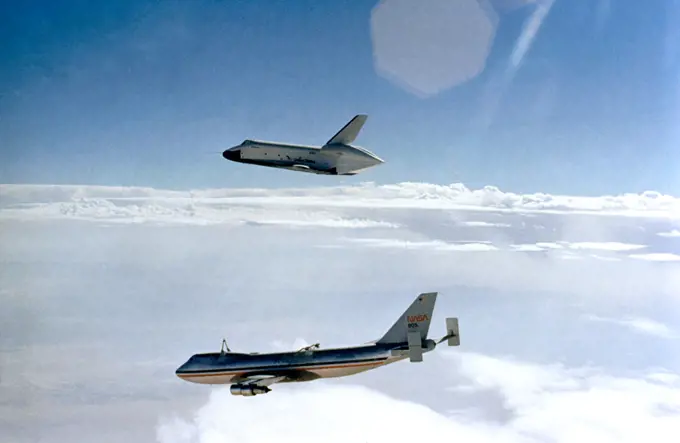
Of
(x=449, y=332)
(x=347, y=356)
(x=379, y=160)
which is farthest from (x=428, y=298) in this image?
(x=379, y=160)

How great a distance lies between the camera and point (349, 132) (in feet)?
77.3

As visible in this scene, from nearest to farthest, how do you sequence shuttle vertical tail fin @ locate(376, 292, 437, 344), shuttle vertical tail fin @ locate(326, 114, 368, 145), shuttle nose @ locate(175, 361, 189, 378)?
shuttle vertical tail fin @ locate(376, 292, 437, 344) < shuttle vertical tail fin @ locate(326, 114, 368, 145) < shuttle nose @ locate(175, 361, 189, 378)

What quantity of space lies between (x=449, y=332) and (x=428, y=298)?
1.45m

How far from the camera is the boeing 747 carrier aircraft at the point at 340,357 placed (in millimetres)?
22422

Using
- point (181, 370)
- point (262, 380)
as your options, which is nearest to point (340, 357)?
point (262, 380)

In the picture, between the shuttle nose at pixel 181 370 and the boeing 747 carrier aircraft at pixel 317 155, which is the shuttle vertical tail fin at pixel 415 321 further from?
the shuttle nose at pixel 181 370

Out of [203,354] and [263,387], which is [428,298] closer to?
[263,387]

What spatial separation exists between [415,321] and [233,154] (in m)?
8.87

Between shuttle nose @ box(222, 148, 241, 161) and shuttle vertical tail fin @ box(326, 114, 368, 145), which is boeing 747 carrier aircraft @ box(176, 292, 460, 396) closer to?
shuttle vertical tail fin @ box(326, 114, 368, 145)

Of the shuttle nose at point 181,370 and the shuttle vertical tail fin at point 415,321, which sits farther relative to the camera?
the shuttle nose at point 181,370

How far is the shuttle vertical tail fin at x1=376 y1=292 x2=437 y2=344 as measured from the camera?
22766 millimetres

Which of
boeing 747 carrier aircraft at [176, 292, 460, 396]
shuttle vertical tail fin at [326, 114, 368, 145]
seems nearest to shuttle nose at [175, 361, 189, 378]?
boeing 747 carrier aircraft at [176, 292, 460, 396]

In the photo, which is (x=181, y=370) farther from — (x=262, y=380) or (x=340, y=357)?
(x=340, y=357)

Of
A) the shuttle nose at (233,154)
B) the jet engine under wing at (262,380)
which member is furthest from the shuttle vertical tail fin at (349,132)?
the jet engine under wing at (262,380)
